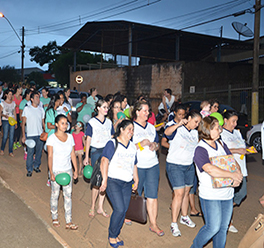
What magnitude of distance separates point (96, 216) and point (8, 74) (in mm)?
63582

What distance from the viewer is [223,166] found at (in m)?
4.10

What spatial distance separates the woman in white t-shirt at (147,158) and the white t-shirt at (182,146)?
261 mm

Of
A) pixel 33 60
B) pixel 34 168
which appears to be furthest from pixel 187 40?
pixel 33 60

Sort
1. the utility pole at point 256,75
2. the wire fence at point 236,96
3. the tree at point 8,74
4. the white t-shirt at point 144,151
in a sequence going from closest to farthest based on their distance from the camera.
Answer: the white t-shirt at point 144,151 < the utility pole at point 256,75 < the wire fence at point 236,96 < the tree at point 8,74

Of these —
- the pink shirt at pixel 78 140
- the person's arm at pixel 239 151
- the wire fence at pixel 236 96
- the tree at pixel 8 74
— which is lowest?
the pink shirt at pixel 78 140

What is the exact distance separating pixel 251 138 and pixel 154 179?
815 centimetres

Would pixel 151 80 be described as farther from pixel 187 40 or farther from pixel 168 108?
pixel 168 108

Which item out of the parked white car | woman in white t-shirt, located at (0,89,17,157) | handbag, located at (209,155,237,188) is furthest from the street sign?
handbag, located at (209,155,237,188)

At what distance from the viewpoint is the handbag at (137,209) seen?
4.91 metres

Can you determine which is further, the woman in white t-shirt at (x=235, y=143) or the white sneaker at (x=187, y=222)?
the white sneaker at (x=187, y=222)

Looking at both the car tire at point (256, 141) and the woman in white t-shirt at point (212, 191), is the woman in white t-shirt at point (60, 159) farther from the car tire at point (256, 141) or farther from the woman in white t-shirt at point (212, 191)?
the car tire at point (256, 141)

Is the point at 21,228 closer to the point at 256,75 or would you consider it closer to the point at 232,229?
the point at 232,229

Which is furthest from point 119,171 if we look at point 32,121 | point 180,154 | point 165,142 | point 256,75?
point 256,75

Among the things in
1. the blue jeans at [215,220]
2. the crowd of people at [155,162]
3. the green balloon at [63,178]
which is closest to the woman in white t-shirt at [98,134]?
the crowd of people at [155,162]
